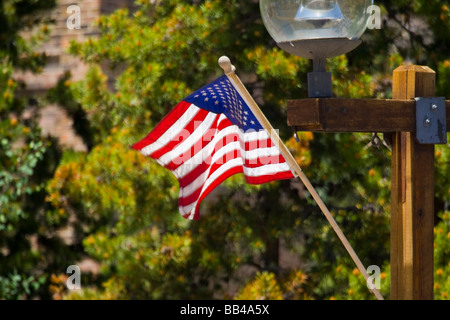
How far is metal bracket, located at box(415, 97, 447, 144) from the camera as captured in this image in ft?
13.8

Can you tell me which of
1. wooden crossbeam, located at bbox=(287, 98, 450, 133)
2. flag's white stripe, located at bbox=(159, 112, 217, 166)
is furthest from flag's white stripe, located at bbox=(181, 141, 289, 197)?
wooden crossbeam, located at bbox=(287, 98, 450, 133)

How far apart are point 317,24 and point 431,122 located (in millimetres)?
749

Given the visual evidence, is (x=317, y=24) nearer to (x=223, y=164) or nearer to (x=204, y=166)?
(x=223, y=164)

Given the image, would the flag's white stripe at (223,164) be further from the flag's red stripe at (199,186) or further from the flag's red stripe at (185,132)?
the flag's red stripe at (185,132)

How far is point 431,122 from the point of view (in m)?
4.20

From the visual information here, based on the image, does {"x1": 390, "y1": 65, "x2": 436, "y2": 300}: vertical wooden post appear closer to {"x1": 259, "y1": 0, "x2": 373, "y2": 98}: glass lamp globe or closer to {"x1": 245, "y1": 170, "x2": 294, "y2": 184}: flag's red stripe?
{"x1": 259, "y1": 0, "x2": 373, "y2": 98}: glass lamp globe

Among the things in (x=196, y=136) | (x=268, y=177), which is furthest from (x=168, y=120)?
(x=268, y=177)

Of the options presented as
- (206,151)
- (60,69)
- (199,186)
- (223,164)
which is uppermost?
(60,69)

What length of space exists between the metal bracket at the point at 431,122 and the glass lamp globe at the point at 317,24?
18.5 inches

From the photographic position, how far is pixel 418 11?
7.61 meters

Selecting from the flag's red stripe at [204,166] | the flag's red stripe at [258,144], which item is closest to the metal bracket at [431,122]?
the flag's red stripe at [258,144]

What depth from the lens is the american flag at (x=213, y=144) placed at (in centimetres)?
514

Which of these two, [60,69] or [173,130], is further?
[60,69]
